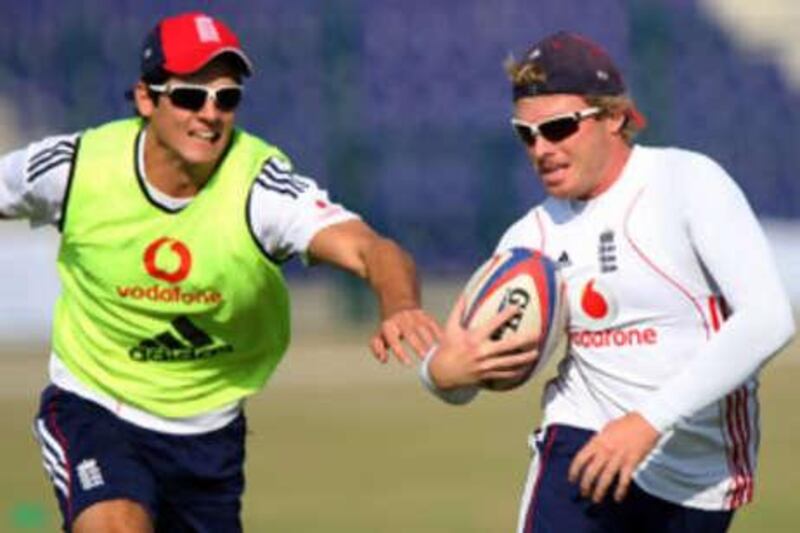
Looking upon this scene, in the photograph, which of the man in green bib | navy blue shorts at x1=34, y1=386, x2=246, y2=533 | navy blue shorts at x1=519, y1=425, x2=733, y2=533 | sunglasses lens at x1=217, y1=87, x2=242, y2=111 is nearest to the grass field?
navy blue shorts at x1=34, y1=386, x2=246, y2=533

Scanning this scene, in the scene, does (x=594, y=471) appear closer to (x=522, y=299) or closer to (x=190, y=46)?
(x=522, y=299)

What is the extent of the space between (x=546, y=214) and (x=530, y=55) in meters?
0.44

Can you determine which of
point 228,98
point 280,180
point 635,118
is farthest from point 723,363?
point 228,98

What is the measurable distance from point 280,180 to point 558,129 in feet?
3.58

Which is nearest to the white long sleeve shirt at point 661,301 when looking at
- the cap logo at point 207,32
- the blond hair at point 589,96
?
the blond hair at point 589,96

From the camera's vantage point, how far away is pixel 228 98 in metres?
7.70

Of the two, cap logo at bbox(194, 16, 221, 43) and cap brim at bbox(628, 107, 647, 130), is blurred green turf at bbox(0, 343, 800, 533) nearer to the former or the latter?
Answer: cap logo at bbox(194, 16, 221, 43)

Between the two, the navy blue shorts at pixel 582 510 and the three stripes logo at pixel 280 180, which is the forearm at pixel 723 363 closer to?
the navy blue shorts at pixel 582 510

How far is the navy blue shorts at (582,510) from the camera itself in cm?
685

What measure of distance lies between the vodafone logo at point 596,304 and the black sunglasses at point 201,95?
140cm

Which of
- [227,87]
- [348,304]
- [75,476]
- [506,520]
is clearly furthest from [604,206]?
[348,304]

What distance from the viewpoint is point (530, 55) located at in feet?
22.9

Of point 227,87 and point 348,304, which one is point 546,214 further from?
point 348,304

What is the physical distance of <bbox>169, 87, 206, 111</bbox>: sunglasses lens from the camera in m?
7.69
